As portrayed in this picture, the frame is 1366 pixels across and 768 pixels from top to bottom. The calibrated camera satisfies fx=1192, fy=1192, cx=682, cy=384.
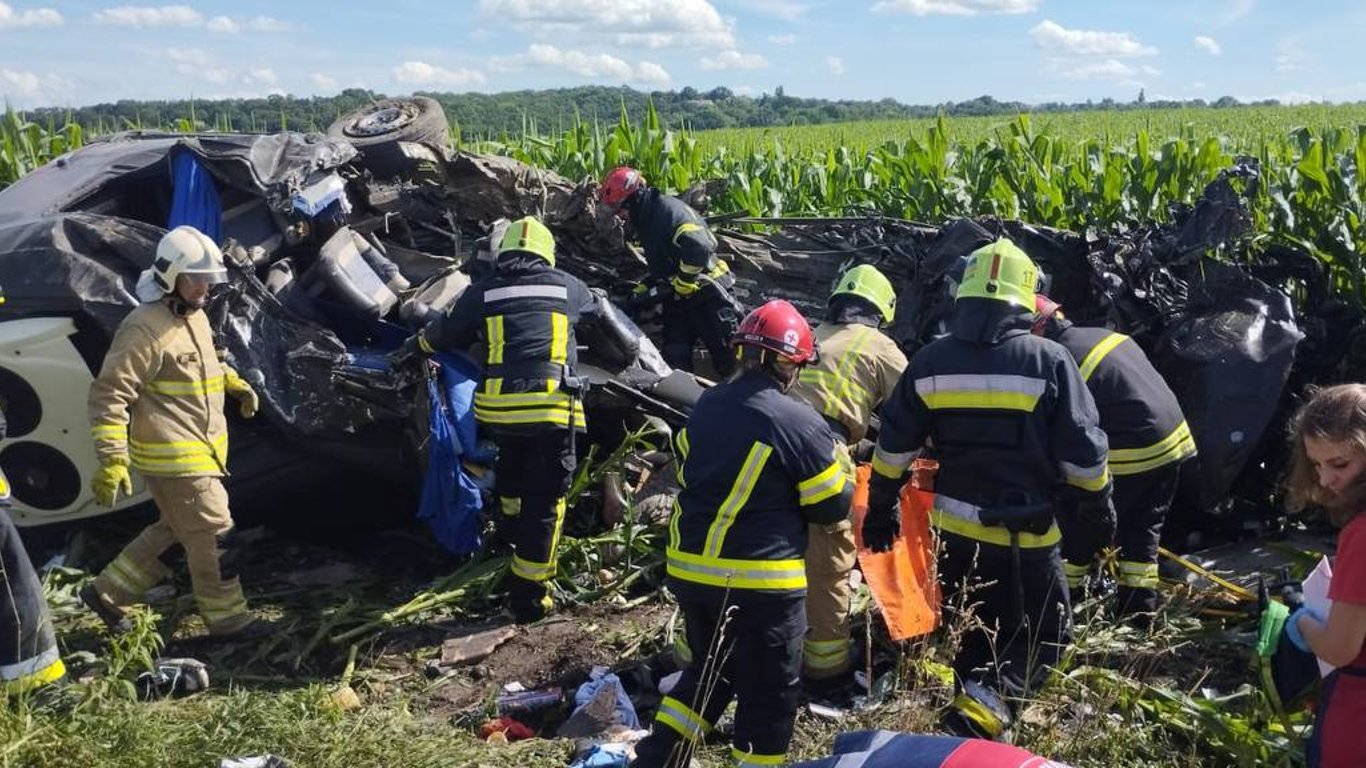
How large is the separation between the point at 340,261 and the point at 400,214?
1.27 meters

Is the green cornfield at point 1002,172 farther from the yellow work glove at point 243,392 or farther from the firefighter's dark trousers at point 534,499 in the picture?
the yellow work glove at point 243,392

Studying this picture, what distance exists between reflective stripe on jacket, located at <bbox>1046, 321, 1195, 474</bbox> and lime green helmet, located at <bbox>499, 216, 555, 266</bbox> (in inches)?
93.3

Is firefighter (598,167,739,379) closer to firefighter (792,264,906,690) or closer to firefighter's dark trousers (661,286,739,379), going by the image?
firefighter's dark trousers (661,286,739,379)

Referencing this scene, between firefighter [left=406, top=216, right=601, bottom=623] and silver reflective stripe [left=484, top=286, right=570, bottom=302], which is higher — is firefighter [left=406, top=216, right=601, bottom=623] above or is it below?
below

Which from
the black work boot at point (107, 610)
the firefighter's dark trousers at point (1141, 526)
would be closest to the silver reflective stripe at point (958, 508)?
the firefighter's dark trousers at point (1141, 526)

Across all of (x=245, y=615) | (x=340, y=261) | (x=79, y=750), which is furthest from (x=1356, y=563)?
(x=340, y=261)

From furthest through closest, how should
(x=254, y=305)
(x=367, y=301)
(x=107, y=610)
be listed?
1. (x=367, y=301)
2. (x=254, y=305)
3. (x=107, y=610)

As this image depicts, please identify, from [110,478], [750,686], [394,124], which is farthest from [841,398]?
[394,124]

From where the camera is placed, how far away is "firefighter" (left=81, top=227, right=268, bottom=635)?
4.92m

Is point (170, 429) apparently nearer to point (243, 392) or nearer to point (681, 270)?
point (243, 392)

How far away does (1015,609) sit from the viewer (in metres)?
4.28

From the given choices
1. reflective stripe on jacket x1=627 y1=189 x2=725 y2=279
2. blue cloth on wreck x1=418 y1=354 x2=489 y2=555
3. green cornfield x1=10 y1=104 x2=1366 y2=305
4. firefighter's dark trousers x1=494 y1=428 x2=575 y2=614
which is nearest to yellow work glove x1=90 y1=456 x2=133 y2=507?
blue cloth on wreck x1=418 y1=354 x2=489 y2=555

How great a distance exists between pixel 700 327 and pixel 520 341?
2.42m

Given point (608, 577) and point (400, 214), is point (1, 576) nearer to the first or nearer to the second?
point (608, 577)
